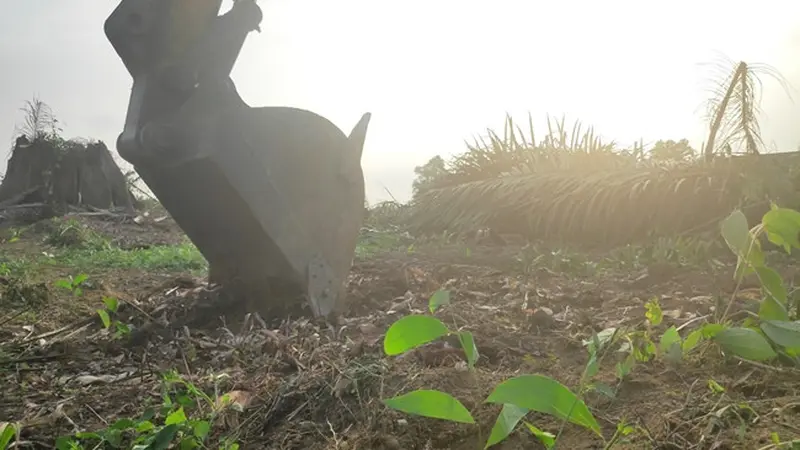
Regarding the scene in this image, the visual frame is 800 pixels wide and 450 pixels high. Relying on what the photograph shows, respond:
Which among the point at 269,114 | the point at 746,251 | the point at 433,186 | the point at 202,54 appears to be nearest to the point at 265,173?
the point at 269,114

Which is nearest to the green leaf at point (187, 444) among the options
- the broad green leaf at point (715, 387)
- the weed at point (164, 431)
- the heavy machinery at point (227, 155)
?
the weed at point (164, 431)

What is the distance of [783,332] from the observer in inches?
54.0

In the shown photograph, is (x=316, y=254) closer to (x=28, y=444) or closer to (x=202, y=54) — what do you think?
(x=202, y=54)

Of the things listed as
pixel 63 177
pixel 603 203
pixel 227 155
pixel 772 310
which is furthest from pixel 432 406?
pixel 63 177

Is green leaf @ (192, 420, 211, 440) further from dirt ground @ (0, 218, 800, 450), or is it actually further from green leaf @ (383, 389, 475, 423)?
green leaf @ (383, 389, 475, 423)

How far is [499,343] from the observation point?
202cm

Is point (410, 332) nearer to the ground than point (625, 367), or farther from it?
farther from it

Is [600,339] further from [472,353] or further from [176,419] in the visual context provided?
[176,419]

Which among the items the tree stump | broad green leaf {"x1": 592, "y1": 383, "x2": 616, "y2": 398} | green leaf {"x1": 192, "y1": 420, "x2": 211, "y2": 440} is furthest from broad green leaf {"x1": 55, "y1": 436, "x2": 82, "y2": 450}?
the tree stump

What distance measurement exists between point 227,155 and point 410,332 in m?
1.84

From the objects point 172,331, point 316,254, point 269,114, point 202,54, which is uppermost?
point 202,54

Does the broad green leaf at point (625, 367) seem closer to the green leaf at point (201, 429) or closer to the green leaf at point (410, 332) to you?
the green leaf at point (410, 332)

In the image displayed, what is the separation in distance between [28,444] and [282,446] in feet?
1.82

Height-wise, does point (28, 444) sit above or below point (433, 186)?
below
